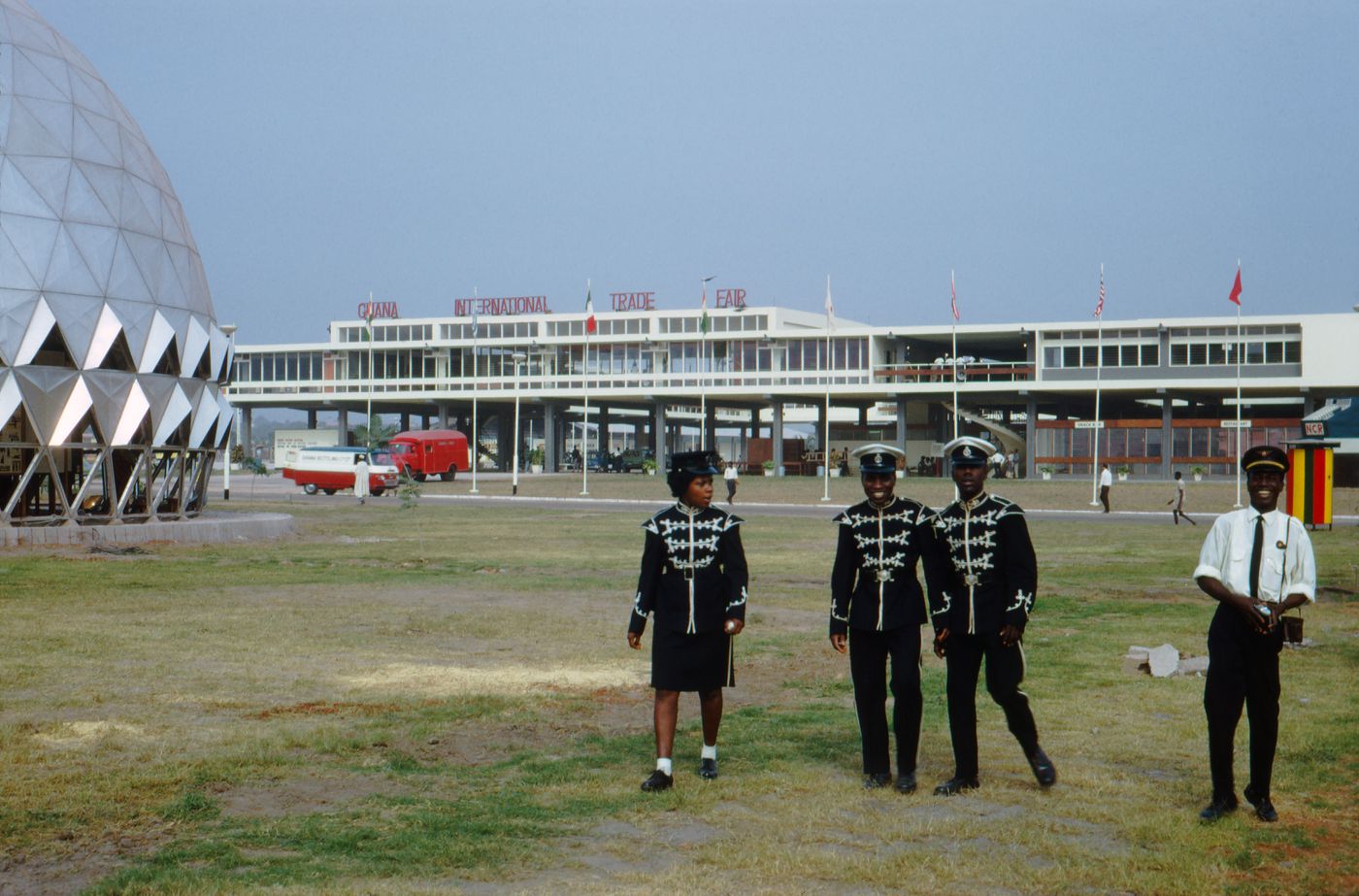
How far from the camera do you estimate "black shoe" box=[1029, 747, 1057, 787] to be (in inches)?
331

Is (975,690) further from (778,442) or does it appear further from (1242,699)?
(778,442)

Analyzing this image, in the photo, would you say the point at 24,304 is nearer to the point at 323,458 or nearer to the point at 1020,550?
the point at 1020,550

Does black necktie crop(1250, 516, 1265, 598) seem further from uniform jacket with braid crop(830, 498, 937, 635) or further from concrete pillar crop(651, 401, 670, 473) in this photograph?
concrete pillar crop(651, 401, 670, 473)

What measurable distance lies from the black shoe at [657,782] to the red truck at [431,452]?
64552 mm

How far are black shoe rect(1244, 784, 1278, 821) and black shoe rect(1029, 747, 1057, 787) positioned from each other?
114cm

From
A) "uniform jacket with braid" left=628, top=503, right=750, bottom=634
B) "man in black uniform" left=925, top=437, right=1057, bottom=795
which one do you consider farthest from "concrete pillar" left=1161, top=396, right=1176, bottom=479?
"uniform jacket with braid" left=628, top=503, right=750, bottom=634

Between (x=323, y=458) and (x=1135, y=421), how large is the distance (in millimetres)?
47634


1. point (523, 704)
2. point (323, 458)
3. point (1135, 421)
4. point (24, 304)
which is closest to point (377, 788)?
point (523, 704)

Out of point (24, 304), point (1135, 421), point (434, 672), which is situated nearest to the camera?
point (434, 672)

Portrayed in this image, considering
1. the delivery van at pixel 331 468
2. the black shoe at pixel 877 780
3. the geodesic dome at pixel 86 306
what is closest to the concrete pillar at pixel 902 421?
the delivery van at pixel 331 468

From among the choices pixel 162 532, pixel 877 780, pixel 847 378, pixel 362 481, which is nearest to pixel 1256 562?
pixel 877 780

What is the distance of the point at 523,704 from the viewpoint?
37.2 ft

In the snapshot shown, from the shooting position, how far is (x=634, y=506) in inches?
2163

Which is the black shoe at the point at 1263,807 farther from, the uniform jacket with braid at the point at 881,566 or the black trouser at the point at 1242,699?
the uniform jacket with braid at the point at 881,566
